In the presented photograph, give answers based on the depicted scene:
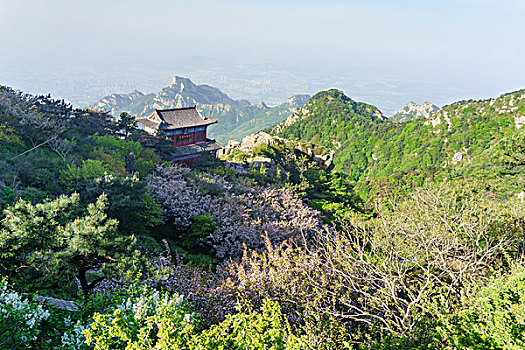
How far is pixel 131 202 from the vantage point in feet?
39.8

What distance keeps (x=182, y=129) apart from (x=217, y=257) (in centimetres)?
1867

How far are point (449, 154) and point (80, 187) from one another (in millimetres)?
69865

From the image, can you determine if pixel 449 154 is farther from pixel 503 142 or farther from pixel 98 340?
pixel 98 340

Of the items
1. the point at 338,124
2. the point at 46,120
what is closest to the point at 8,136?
the point at 46,120

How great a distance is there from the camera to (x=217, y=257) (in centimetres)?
1423

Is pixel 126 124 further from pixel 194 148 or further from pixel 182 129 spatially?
pixel 194 148

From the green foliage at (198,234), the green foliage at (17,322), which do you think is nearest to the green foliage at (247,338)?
the green foliage at (17,322)

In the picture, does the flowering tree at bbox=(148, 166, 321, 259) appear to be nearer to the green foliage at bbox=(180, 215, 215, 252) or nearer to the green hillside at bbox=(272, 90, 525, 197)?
the green foliage at bbox=(180, 215, 215, 252)

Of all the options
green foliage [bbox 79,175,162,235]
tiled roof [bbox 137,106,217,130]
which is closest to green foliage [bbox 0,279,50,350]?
green foliage [bbox 79,175,162,235]

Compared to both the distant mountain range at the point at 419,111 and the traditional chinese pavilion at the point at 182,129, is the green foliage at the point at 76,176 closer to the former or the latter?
the traditional chinese pavilion at the point at 182,129

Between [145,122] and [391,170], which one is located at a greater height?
[145,122]

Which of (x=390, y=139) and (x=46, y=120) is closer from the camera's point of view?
(x=46, y=120)

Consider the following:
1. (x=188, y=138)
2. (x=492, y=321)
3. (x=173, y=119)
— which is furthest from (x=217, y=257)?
(x=188, y=138)

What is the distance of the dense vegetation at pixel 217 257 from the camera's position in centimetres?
562
